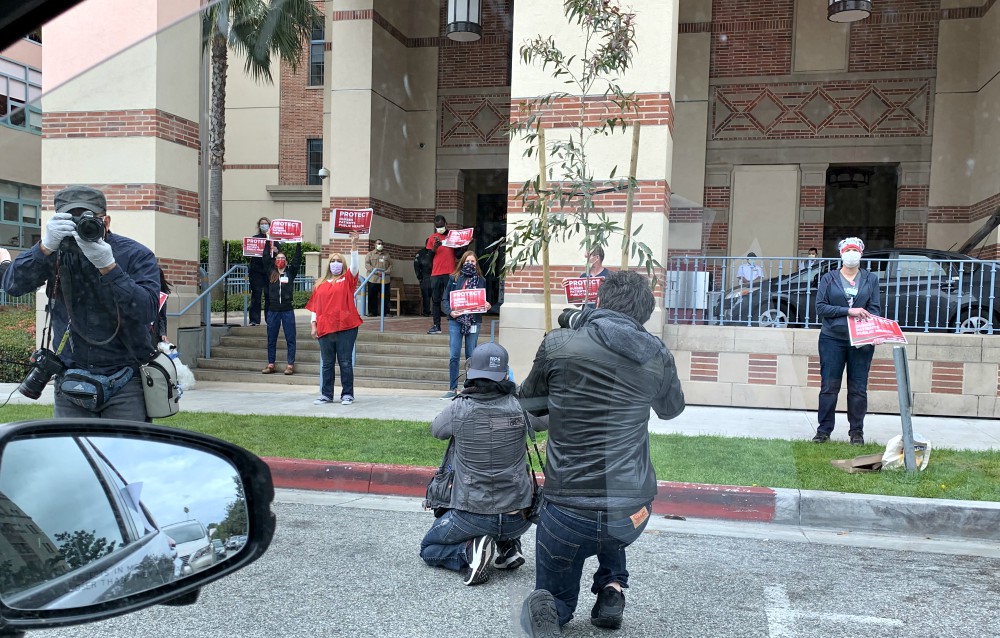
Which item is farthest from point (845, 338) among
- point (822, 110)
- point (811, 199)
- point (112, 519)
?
point (822, 110)

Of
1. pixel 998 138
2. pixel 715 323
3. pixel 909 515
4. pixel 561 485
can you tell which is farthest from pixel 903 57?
pixel 561 485

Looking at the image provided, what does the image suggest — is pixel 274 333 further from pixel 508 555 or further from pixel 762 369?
pixel 762 369

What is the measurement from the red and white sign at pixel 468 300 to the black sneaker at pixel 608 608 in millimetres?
5928

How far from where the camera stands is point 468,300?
9.20 m

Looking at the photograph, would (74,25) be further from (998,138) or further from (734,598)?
(998,138)

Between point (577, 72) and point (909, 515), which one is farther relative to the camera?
point (577, 72)

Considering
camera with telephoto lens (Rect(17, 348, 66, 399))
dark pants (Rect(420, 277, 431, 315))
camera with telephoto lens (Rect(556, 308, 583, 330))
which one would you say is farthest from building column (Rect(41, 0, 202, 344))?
dark pants (Rect(420, 277, 431, 315))

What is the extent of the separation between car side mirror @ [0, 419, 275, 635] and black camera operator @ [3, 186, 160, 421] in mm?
362

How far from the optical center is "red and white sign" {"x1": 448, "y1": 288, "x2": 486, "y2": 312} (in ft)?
30.1

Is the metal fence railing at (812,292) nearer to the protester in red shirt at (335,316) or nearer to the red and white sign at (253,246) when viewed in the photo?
the protester in red shirt at (335,316)

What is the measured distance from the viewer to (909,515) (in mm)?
5059

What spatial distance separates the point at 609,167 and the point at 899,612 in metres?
5.99

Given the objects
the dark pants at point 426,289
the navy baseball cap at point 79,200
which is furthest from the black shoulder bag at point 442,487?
the dark pants at point 426,289

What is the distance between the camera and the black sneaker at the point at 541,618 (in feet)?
9.82
